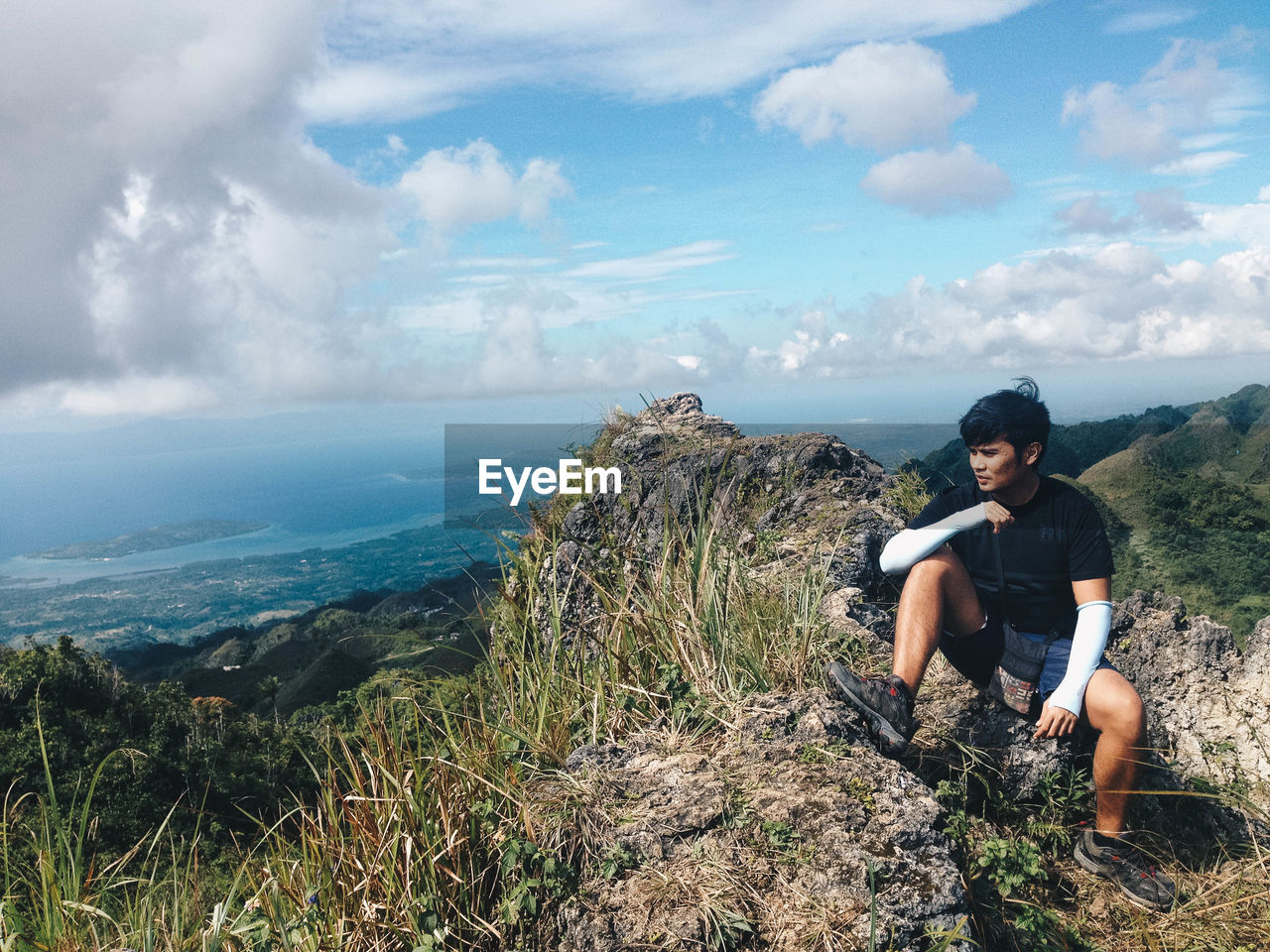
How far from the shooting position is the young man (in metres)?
3.01

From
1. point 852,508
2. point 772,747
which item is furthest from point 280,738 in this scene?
point 772,747

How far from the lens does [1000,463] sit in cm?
334

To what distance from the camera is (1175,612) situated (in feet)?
13.1

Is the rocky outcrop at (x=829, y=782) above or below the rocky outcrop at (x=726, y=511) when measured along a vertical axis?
below

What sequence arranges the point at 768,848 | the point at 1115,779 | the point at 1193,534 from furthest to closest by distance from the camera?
the point at 1193,534 → the point at 1115,779 → the point at 768,848

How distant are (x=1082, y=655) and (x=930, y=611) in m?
0.62

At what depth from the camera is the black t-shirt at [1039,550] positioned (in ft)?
10.8

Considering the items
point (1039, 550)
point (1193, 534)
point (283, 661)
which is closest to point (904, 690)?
point (1039, 550)

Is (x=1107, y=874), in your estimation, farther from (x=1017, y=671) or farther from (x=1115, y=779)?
(x=1017, y=671)

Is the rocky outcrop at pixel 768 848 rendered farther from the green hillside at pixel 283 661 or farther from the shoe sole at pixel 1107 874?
the green hillside at pixel 283 661

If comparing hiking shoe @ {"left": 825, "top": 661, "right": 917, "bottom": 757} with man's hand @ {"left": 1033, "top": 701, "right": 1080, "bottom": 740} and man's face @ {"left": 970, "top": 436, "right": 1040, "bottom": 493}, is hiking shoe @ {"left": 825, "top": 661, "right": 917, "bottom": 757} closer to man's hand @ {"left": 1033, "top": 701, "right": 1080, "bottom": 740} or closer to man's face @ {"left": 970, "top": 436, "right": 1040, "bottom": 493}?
man's hand @ {"left": 1033, "top": 701, "right": 1080, "bottom": 740}

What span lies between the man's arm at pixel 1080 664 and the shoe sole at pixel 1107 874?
47 centimetres

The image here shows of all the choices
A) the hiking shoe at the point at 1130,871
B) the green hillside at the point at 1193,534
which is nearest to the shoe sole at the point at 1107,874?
the hiking shoe at the point at 1130,871

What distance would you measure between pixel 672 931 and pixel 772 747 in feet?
2.55
